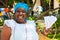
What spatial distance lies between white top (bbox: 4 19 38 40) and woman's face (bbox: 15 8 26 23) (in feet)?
0.19

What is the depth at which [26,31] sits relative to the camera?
315 centimetres

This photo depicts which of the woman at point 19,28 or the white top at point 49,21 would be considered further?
the white top at point 49,21

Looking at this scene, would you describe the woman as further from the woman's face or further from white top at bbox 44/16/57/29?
white top at bbox 44/16/57/29

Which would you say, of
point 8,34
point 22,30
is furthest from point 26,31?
point 8,34

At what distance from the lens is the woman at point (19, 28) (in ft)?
10.1

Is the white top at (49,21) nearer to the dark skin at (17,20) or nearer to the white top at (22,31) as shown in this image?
the white top at (22,31)

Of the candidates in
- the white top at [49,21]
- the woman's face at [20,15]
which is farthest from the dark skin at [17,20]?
the white top at [49,21]

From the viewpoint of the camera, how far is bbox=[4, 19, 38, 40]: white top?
310 centimetres

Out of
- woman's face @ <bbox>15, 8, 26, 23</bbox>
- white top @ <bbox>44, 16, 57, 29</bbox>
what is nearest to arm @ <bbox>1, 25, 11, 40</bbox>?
woman's face @ <bbox>15, 8, 26, 23</bbox>

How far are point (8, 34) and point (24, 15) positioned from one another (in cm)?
33

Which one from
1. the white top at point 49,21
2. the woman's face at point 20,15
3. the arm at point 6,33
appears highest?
the woman's face at point 20,15

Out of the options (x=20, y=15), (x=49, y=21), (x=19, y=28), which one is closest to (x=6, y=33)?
(x=19, y=28)

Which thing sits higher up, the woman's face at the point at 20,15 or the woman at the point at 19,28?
the woman's face at the point at 20,15

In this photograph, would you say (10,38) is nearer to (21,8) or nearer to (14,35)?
(14,35)
